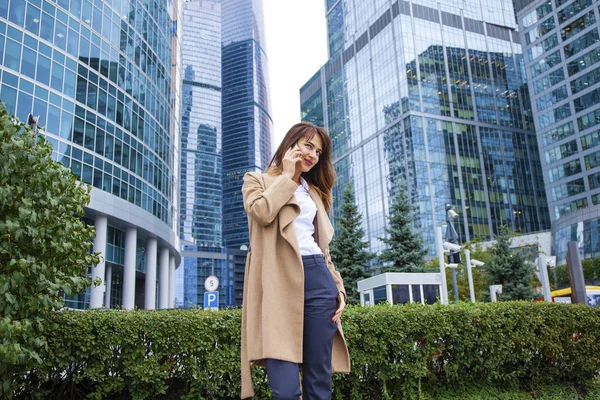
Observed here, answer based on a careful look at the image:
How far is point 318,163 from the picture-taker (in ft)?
9.09

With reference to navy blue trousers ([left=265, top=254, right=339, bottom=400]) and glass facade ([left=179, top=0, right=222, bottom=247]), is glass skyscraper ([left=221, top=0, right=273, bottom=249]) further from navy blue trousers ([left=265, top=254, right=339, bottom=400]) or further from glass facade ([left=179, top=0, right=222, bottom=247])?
navy blue trousers ([left=265, top=254, right=339, bottom=400])

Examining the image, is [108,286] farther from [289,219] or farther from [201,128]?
[201,128]

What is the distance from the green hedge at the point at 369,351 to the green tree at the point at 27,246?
444 mm

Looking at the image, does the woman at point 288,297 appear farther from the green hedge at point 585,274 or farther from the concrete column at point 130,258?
the green hedge at point 585,274

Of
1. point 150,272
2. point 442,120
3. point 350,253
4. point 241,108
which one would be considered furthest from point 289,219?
point 241,108

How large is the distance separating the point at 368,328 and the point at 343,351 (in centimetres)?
305

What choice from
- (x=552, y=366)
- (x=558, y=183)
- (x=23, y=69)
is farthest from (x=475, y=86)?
(x=552, y=366)

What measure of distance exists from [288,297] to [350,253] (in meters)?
26.5

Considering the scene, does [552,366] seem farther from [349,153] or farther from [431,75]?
[349,153]

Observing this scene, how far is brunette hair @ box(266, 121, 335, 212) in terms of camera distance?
2525mm

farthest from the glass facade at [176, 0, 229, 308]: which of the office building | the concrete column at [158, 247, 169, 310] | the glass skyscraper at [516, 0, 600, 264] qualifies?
the concrete column at [158, 247, 169, 310]

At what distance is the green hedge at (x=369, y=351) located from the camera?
482 cm

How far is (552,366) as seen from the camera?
19.7 ft

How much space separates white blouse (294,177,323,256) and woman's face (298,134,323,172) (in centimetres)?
15
